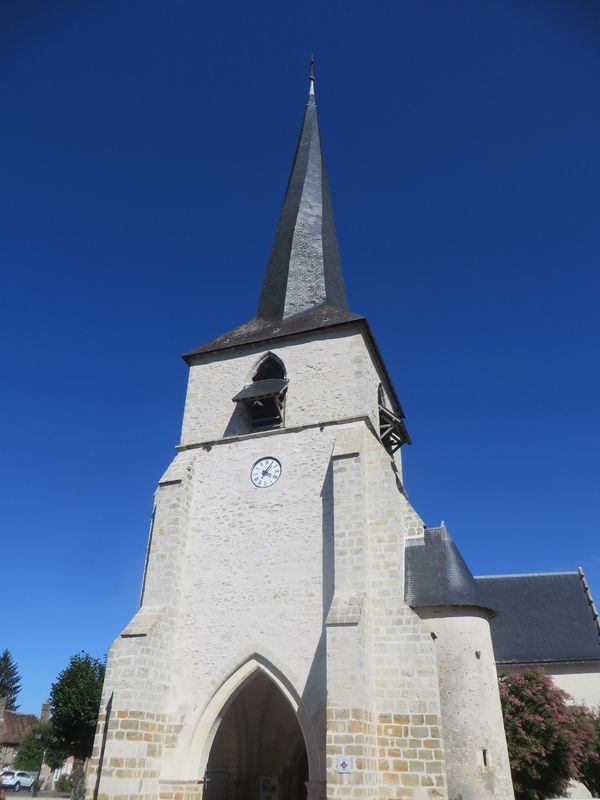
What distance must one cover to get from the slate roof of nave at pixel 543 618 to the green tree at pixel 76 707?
14148 millimetres

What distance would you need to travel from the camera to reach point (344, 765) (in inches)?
341

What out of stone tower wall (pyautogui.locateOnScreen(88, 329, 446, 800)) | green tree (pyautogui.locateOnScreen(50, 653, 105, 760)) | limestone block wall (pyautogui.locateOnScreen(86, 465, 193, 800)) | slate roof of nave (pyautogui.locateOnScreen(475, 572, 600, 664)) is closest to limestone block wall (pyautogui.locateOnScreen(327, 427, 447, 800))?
stone tower wall (pyautogui.locateOnScreen(88, 329, 446, 800))

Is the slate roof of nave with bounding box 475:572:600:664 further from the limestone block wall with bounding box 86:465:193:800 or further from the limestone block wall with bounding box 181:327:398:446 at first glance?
the limestone block wall with bounding box 86:465:193:800

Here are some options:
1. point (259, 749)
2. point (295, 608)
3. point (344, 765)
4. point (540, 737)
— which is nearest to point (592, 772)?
point (540, 737)

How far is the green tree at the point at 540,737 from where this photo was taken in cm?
1288

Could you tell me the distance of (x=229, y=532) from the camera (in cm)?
1205

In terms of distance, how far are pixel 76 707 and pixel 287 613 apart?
14.7m

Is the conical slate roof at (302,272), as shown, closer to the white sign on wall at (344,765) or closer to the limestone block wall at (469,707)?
the limestone block wall at (469,707)

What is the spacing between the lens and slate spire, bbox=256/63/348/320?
51.4ft

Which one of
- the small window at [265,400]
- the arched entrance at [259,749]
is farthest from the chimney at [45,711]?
the small window at [265,400]

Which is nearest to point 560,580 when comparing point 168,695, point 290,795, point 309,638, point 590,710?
point 590,710

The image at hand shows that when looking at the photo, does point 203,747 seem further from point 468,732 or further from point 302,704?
point 468,732

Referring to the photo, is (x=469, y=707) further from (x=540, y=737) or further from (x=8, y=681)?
(x=8, y=681)

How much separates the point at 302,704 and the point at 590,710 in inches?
441
